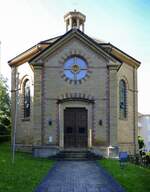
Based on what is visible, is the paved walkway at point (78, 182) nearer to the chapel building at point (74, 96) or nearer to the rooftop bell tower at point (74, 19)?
the chapel building at point (74, 96)

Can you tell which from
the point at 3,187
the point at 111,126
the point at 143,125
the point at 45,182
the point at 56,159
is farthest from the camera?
the point at 143,125

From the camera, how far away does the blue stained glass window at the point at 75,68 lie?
30.0 meters

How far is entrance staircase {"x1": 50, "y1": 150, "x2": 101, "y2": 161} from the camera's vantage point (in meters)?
27.1

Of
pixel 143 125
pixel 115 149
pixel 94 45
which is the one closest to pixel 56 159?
pixel 115 149

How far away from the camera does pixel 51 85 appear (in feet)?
97.5

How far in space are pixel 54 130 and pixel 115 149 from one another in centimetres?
522

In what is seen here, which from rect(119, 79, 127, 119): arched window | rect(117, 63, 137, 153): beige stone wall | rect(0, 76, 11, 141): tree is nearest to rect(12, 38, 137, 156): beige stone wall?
rect(117, 63, 137, 153): beige stone wall

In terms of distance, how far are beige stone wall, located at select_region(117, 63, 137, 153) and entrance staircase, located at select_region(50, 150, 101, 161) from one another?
588cm

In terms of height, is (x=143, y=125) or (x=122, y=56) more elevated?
(x=122, y=56)

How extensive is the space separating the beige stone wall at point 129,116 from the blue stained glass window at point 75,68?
561 cm

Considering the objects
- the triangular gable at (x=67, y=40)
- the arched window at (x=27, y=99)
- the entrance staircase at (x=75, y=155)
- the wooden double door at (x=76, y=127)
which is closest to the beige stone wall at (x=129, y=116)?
the wooden double door at (x=76, y=127)

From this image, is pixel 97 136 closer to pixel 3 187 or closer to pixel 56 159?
pixel 56 159

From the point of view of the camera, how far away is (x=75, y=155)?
90.5 feet

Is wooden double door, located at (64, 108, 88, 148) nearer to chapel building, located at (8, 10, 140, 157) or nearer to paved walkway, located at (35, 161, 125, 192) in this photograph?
chapel building, located at (8, 10, 140, 157)
